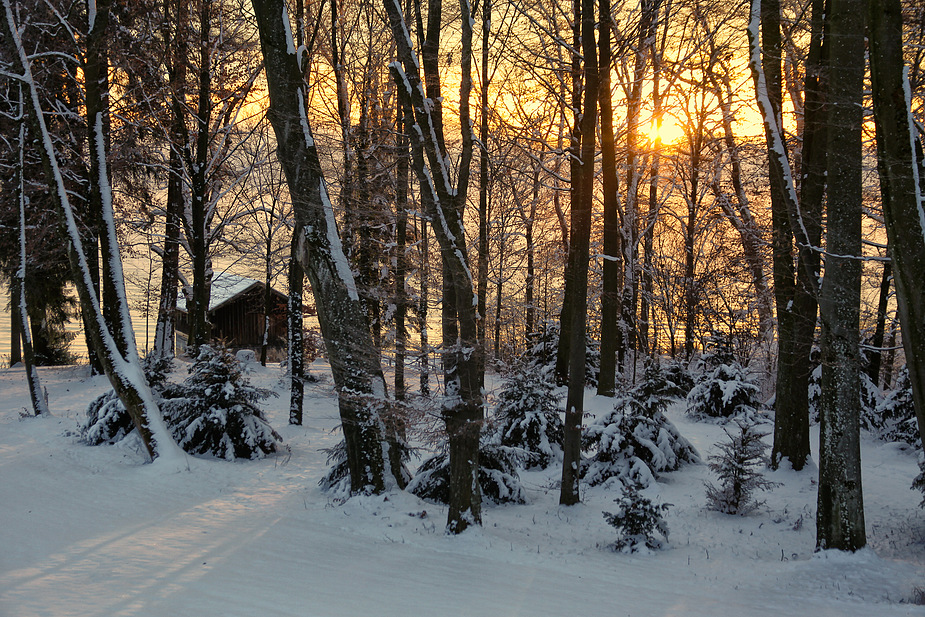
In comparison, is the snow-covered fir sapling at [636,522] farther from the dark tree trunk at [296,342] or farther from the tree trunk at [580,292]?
the dark tree trunk at [296,342]

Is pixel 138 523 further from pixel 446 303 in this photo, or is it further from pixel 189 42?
pixel 189 42

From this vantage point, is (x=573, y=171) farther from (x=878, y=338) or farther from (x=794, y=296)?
(x=878, y=338)

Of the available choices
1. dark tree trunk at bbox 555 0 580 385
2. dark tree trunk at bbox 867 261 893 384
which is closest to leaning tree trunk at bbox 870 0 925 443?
dark tree trunk at bbox 555 0 580 385

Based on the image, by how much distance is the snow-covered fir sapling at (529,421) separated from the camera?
1087 cm

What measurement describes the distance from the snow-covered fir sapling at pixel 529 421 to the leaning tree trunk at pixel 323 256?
3263 millimetres

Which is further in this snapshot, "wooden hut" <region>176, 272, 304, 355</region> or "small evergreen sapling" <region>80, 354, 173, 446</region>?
"wooden hut" <region>176, 272, 304, 355</region>

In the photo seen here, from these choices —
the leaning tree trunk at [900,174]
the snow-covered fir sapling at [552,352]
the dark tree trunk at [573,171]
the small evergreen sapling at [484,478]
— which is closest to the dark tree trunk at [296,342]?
the small evergreen sapling at [484,478]

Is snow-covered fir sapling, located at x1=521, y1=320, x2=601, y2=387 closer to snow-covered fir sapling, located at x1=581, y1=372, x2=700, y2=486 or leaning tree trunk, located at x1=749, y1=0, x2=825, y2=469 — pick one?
snow-covered fir sapling, located at x1=581, y1=372, x2=700, y2=486

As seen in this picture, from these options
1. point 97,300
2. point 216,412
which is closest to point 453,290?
point 216,412

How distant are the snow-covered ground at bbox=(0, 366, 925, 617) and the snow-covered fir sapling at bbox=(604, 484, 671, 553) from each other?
0.23 meters

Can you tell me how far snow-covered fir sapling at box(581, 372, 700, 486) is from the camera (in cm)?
963

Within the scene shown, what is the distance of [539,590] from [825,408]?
373 cm

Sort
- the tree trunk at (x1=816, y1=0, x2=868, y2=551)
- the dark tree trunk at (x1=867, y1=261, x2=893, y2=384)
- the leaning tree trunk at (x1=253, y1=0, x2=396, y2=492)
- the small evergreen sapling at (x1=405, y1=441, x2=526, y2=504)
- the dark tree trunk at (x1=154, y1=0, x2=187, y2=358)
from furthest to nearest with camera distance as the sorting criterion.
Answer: the dark tree trunk at (x1=867, y1=261, x2=893, y2=384)
the dark tree trunk at (x1=154, y1=0, x2=187, y2=358)
the small evergreen sapling at (x1=405, y1=441, x2=526, y2=504)
the leaning tree trunk at (x1=253, y1=0, x2=396, y2=492)
the tree trunk at (x1=816, y1=0, x2=868, y2=551)

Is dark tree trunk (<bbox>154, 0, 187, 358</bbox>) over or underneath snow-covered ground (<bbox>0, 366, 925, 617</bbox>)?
over
